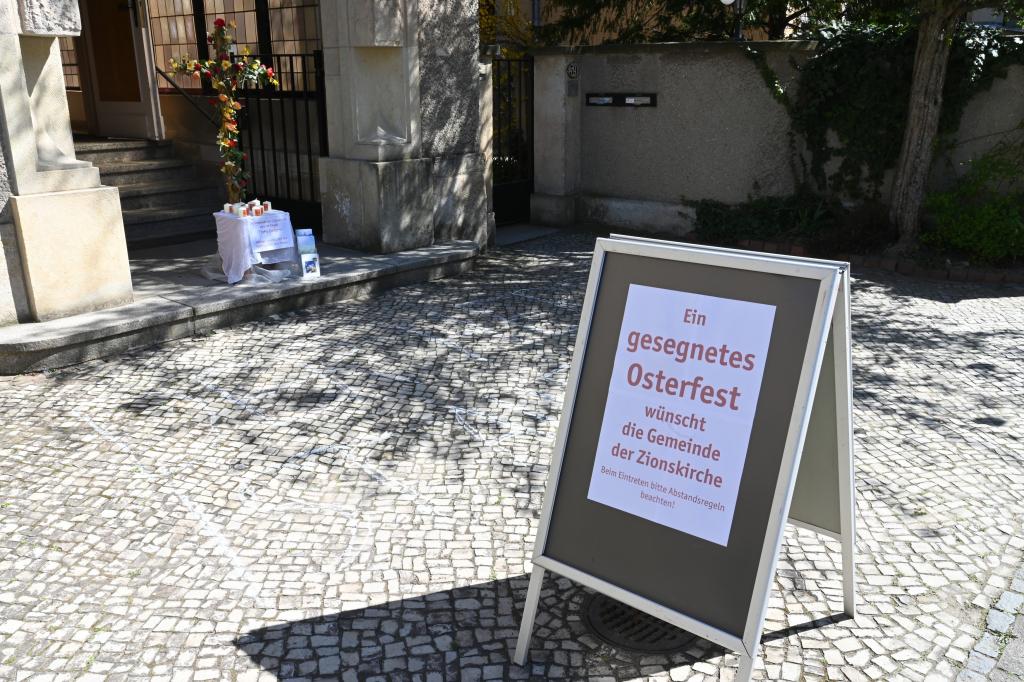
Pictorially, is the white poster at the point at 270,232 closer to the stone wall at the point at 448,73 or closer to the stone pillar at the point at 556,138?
the stone wall at the point at 448,73

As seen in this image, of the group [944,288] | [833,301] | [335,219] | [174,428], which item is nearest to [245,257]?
[335,219]

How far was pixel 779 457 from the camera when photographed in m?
2.60

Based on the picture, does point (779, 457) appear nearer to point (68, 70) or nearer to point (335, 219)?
Result: point (335, 219)

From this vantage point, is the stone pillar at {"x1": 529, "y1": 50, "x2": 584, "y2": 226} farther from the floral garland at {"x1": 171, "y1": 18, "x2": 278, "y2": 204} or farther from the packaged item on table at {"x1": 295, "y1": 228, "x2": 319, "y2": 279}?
the packaged item on table at {"x1": 295, "y1": 228, "x2": 319, "y2": 279}

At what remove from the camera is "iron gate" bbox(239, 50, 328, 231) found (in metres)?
9.59

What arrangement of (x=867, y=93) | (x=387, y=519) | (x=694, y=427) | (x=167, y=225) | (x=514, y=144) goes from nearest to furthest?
(x=694, y=427)
(x=387, y=519)
(x=867, y=93)
(x=167, y=225)
(x=514, y=144)

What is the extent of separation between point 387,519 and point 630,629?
1294 mm

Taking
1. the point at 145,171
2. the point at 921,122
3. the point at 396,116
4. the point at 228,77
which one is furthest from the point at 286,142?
the point at 921,122

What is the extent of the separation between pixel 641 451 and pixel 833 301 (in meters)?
0.78

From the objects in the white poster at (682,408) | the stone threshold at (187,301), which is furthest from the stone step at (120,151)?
the white poster at (682,408)

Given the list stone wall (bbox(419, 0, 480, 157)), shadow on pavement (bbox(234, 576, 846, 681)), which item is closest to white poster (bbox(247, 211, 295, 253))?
stone wall (bbox(419, 0, 480, 157))

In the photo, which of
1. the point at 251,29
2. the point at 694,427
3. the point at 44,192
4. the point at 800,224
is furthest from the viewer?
the point at 251,29

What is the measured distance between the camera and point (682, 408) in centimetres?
280

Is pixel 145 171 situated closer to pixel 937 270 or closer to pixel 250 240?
pixel 250 240
